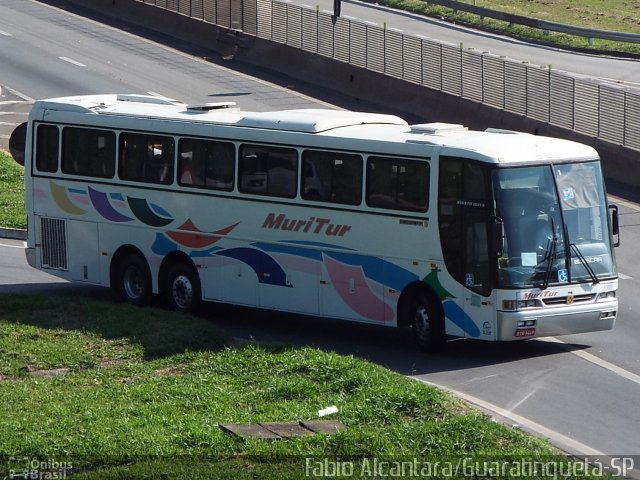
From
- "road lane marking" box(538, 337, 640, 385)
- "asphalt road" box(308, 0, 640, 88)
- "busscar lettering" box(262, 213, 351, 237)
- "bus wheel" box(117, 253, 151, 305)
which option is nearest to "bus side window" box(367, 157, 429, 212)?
"busscar lettering" box(262, 213, 351, 237)

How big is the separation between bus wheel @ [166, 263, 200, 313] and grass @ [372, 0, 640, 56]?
31.4 meters

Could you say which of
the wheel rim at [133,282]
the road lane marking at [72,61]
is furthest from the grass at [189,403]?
the road lane marking at [72,61]

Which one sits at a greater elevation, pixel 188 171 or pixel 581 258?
pixel 188 171

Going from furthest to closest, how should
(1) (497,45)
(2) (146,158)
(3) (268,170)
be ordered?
(1) (497,45), (2) (146,158), (3) (268,170)

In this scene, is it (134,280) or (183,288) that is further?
(134,280)

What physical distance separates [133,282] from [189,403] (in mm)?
7456

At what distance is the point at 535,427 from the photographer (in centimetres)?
1239

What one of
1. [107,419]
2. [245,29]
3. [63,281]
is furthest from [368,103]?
[107,419]

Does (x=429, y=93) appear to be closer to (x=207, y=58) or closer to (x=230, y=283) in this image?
(x=207, y=58)

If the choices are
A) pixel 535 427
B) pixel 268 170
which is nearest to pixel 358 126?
pixel 268 170

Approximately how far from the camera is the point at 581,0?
6100 centimetres

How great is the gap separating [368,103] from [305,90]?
2.88 meters

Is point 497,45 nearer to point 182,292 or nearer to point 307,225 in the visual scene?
point 182,292

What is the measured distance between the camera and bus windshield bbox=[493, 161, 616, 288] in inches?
603
